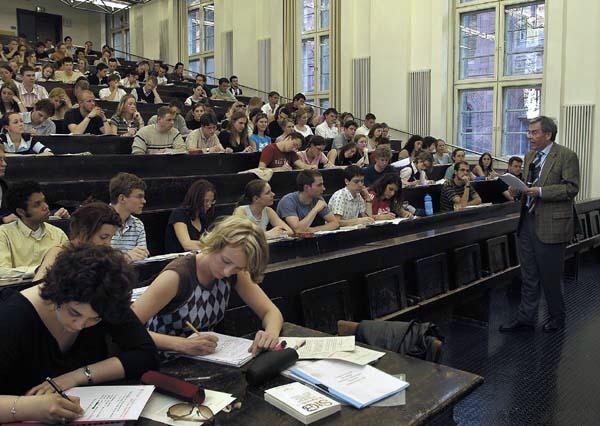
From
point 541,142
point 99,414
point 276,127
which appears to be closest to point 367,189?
point 541,142

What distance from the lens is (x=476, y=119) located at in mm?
10383

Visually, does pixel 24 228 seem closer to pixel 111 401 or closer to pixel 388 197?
pixel 111 401

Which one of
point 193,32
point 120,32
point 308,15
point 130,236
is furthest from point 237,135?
point 120,32

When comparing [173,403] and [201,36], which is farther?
[201,36]

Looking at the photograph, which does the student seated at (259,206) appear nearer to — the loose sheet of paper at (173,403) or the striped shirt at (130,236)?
the striped shirt at (130,236)

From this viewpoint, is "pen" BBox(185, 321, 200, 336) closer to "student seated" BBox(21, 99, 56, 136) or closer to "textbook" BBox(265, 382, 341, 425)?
"textbook" BBox(265, 382, 341, 425)

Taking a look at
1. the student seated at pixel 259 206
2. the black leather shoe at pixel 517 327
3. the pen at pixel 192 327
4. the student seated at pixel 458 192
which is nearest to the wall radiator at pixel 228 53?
the student seated at pixel 458 192

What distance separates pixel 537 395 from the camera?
3162 mm

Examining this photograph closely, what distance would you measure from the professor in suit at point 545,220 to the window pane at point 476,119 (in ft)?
20.3

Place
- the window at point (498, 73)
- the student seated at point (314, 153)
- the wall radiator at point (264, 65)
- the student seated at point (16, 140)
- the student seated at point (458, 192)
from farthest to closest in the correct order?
the wall radiator at point (264, 65), the window at point (498, 73), the student seated at point (314, 153), the student seated at point (458, 192), the student seated at point (16, 140)

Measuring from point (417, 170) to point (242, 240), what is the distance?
5.12 meters

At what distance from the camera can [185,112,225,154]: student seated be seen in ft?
20.4

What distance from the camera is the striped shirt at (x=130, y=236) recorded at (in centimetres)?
369

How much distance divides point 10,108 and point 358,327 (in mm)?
5120
